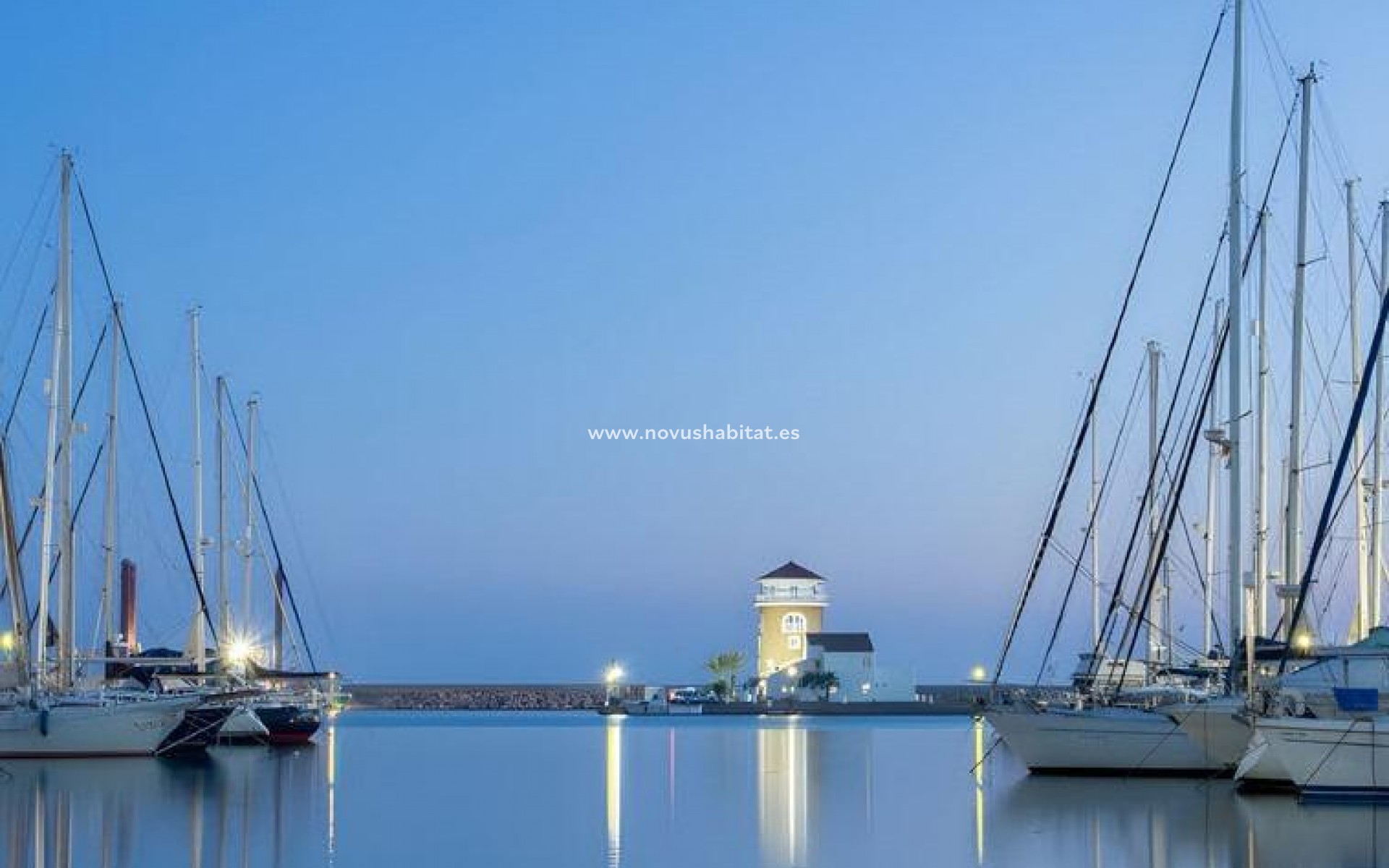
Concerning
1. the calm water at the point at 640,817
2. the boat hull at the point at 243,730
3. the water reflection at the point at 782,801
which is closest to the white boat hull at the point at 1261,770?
the calm water at the point at 640,817

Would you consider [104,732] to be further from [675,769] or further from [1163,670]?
[1163,670]

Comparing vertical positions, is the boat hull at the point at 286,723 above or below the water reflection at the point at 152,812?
above

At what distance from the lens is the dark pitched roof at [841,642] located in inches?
4547

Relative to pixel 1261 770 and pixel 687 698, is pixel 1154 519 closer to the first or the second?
pixel 1261 770

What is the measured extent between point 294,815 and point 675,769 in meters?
17.4

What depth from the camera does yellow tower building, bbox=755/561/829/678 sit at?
4636 inches

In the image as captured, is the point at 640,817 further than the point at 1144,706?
No

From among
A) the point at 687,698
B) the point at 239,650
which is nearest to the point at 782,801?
the point at 239,650

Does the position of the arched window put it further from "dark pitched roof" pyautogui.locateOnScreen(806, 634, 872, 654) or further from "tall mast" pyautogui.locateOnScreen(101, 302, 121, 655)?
"tall mast" pyautogui.locateOnScreen(101, 302, 121, 655)

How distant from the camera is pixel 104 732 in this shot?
43.4 metres

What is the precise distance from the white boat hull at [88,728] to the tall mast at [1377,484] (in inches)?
1021

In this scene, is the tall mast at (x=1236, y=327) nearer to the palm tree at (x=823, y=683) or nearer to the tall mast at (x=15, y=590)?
the tall mast at (x=15, y=590)

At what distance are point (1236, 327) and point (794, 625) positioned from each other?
86131 millimetres

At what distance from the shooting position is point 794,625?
11831 centimetres
